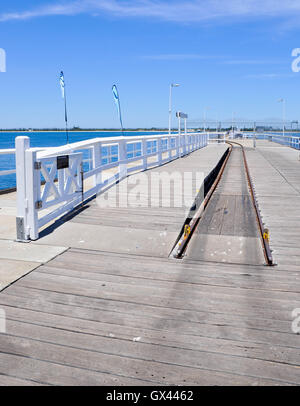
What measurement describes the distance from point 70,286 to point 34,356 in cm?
142

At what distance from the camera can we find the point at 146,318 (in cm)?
376

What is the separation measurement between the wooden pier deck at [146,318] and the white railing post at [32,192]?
261mm

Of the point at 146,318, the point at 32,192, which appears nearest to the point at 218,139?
the point at 32,192

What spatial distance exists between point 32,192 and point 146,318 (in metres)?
3.39

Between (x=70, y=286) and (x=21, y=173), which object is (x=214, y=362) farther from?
(x=21, y=173)

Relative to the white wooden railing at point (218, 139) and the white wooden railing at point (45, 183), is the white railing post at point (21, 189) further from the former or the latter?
the white wooden railing at point (218, 139)

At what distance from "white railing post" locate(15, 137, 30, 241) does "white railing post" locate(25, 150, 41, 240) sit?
60mm

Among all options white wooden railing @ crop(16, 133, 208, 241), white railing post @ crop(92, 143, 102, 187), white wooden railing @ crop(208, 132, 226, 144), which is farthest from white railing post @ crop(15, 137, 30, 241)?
white wooden railing @ crop(208, 132, 226, 144)

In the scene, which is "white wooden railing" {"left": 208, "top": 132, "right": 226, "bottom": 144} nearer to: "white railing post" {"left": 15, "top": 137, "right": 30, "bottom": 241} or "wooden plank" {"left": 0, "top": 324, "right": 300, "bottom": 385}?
"white railing post" {"left": 15, "top": 137, "right": 30, "bottom": 241}

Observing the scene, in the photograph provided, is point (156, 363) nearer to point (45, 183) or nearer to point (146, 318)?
point (146, 318)

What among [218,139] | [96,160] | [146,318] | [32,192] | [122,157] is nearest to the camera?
[146,318]

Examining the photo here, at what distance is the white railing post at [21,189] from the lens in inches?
247

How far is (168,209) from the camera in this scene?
832 cm

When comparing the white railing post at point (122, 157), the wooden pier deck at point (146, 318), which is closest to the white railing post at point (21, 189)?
the wooden pier deck at point (146, 318)
